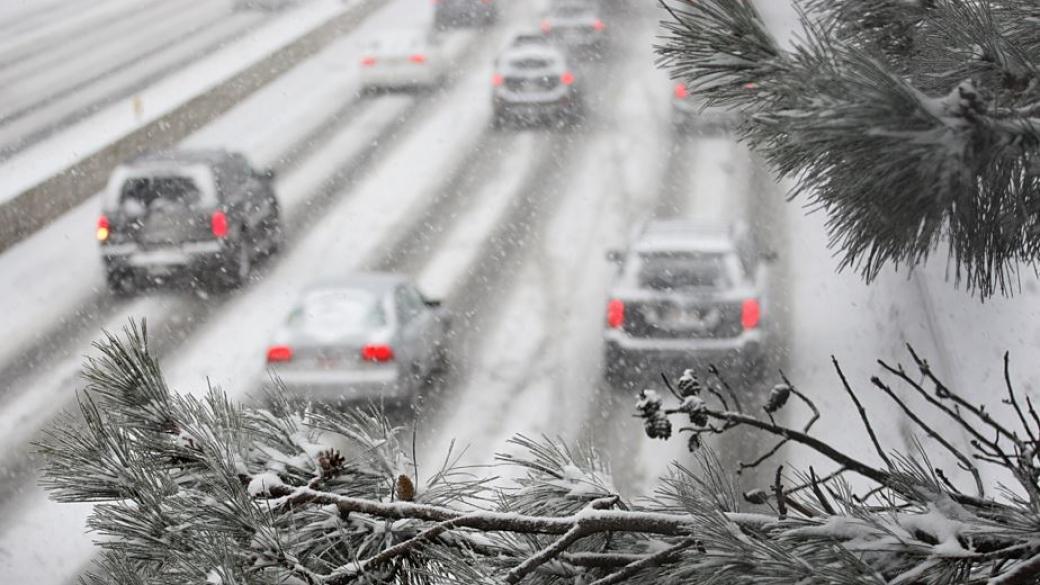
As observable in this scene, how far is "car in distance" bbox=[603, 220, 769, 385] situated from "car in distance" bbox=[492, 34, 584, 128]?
42.0 feet

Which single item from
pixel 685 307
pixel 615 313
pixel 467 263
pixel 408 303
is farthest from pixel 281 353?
pixel 467 263

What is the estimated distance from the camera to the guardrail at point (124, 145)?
Result: 2103cm

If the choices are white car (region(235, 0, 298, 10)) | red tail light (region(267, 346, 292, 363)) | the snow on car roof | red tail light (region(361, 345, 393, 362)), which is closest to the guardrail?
white car (region(235, 0, 298, 10))

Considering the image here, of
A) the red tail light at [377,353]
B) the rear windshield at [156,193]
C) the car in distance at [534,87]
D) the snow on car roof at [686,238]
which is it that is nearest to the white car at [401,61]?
the car in distance at [534,87]

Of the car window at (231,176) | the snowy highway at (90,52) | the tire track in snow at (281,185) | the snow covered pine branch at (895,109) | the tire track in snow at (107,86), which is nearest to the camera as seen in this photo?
the snow covered pine branch at (895,109)

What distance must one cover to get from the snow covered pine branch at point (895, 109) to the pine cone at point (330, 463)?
962 mm

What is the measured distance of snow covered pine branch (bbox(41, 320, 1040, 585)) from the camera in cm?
214

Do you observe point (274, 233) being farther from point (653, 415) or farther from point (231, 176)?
point (653, 415)

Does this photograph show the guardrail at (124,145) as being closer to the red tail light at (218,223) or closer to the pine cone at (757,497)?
the red tail light at (218,223)

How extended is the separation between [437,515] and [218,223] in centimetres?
1578

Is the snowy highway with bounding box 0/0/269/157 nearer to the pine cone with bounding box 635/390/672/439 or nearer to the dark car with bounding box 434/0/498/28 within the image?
the dark car with bounding box 434/0/498/28

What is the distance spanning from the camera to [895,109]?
6.49 feet

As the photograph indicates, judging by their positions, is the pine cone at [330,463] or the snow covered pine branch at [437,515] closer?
the snow covered pine branch at [437,515]

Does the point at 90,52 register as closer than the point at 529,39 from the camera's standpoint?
No
